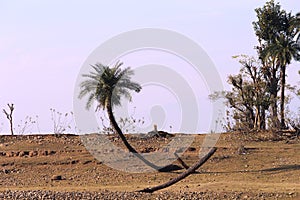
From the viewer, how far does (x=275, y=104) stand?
3997 centimetres

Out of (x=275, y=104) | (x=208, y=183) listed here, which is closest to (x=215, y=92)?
(x=275, y=104)

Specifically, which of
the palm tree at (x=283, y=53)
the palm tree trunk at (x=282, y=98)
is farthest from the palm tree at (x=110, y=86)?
the palm tree at (x=283, y=53)

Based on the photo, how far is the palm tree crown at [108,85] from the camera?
76.5 ft

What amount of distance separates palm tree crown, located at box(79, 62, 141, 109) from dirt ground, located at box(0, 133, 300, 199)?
8.61 feet

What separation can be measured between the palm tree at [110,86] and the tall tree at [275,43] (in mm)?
17631

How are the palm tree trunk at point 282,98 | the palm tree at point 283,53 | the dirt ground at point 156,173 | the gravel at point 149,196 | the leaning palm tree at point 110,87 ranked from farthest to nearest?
the palm tree at point 283,53
the palm tree trunk at point 282,98
the leaning palm tree at point 110,87
the dirt ground at point 156,173
the gravel at point 149,196

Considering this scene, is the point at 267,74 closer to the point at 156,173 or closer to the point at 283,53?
the point at 283,53

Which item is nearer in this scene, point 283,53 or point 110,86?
point 110,86

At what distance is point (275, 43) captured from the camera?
4222cm

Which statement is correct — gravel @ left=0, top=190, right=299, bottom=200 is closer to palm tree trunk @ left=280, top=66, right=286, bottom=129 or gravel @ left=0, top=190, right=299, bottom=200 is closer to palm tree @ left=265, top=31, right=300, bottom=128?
palm tree trunk @ left=280, top=66, right=286, bottom=129

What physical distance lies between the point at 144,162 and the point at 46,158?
183 inches

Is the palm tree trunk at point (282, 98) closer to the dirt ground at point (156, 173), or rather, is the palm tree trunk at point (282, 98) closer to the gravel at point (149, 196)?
the dirt ground at point (156, 173)

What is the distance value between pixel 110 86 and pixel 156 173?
3.51m

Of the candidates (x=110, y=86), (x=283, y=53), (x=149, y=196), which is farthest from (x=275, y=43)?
(x=149, y=196)
